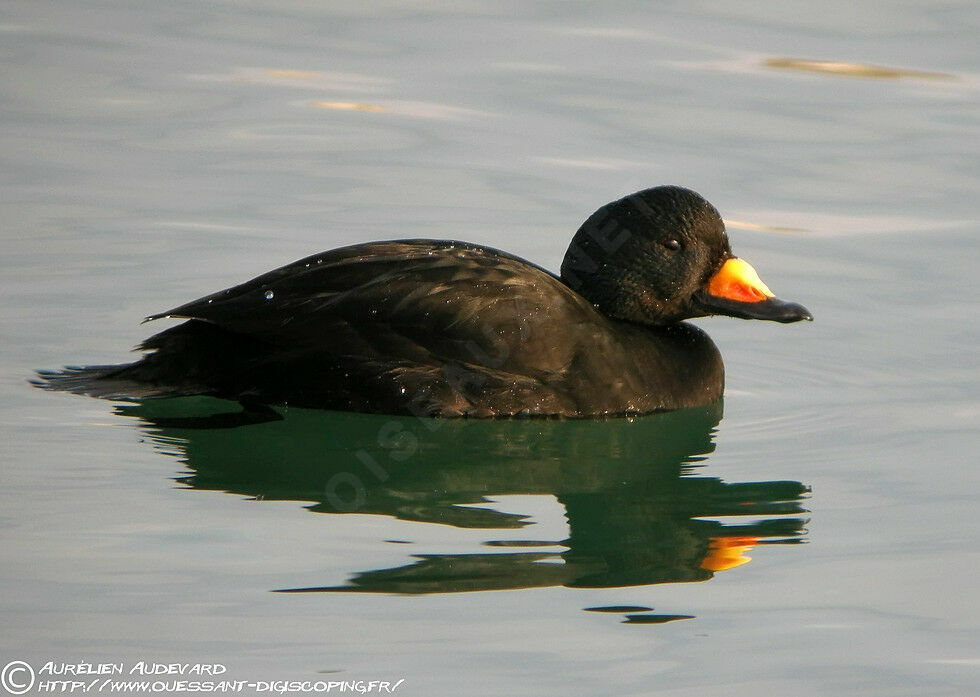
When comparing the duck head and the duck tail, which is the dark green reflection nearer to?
the duck tail

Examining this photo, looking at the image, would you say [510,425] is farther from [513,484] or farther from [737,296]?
[737,296]

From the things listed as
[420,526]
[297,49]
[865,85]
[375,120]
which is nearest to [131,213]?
[375,120]

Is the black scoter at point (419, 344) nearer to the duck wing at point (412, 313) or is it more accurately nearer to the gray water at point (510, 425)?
the duck wing at point (412, 313)

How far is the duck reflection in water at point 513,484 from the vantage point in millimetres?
4945

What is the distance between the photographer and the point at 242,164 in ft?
30.8

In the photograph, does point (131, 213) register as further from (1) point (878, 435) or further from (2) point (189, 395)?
(1) point (878, 435)

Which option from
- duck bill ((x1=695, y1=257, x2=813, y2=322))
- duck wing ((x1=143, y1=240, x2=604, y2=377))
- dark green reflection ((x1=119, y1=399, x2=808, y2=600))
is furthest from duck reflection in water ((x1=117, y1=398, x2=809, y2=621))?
duck bill ((x1=695, y1=257, x2=813, y2=322))

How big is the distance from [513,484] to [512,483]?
0.01m

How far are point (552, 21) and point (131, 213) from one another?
13.1 feet

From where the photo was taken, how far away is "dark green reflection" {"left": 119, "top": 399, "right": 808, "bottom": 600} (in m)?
4.95

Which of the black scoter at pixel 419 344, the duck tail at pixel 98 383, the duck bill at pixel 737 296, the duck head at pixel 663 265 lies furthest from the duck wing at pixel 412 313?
the duck bill at pixel 737 296

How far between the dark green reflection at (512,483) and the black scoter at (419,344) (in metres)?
0.10

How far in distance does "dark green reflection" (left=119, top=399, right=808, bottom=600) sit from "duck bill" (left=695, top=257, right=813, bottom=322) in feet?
1.29

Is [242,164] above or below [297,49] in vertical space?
below
